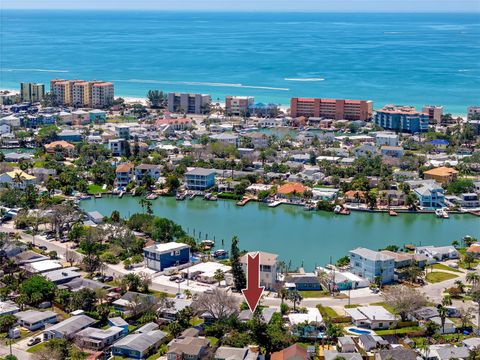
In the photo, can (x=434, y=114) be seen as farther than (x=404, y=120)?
Yes

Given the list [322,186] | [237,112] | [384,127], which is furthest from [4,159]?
[384,127]

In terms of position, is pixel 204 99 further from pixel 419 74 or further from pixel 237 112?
pixel 419 74

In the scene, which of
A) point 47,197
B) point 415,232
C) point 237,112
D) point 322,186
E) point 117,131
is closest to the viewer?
point 415,232

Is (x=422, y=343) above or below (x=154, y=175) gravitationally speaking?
below

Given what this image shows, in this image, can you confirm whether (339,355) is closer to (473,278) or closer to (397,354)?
(397,354)

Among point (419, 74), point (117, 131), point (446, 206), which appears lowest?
point (446, 206)

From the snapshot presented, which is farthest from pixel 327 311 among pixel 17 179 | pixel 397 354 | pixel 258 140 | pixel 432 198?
pixel 258 140

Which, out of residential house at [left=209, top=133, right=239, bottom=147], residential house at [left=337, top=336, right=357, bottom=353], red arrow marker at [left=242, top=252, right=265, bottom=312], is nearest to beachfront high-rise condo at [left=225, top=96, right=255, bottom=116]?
residential house at [left=209, top=133, right=239, bottom=147]
